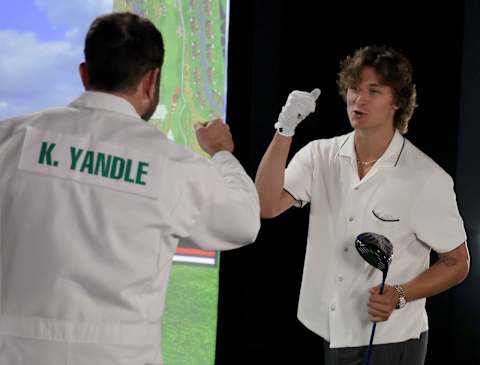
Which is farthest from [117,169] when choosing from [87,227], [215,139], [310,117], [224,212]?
[310,117]

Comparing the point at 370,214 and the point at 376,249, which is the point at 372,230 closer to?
the point at 370,214

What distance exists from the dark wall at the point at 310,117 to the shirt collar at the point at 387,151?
754 mm

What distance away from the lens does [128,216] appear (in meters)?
1.40

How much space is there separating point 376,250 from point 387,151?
0.44 meters

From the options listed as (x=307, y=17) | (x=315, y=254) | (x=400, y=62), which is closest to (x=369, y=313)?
(x=315, y=254)

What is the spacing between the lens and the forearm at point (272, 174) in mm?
2260

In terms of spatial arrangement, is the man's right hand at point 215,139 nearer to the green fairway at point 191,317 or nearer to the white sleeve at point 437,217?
the white sleeve at point 437,217

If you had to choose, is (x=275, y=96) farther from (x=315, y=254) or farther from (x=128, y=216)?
(x=128, y=216)

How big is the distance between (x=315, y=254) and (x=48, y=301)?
1.20 meters

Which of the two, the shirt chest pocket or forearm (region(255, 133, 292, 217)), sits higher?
forearm (region(255, 133, 292, 217))

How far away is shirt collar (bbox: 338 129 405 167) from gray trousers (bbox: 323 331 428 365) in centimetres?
62

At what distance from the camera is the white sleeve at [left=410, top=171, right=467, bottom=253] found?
7.29 ft

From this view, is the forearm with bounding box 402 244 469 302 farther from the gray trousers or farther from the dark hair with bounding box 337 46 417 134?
the dark hair with bounding box 337 46 417 134

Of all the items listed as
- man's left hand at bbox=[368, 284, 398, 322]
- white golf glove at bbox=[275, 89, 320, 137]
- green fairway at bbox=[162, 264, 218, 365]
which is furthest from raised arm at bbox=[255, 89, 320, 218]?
green fairway at bbox=[162, 264, 218, 365]
